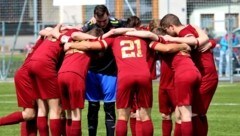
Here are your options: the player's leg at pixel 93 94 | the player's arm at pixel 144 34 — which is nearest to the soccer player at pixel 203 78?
the player's arm at pixel 144 34

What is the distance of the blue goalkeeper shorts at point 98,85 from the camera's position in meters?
12.2

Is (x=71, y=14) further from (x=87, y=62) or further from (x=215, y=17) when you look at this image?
(x=87, y=62)

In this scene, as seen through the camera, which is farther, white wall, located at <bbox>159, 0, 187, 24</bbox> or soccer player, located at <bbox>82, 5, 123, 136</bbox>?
white wall, located at <bbox>159, 0, 187, 24</bbox>

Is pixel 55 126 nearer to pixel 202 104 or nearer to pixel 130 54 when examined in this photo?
pixel 130 54

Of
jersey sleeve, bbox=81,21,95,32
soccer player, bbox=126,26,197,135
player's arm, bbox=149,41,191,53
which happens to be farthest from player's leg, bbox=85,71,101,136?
player's arm, bbox=149,41,191,53

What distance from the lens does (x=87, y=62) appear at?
37.1ft

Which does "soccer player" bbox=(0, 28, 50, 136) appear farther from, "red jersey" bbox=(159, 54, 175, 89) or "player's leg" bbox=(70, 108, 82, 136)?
"red jersey" bbox=(159, 54, 175, 89)

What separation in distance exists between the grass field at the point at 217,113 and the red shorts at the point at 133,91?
99.4 inches

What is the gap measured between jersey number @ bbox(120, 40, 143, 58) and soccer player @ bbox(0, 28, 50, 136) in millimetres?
1504

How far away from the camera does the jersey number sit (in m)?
11.0

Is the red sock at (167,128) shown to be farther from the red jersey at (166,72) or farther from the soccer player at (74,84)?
the soccer player at (74,84)

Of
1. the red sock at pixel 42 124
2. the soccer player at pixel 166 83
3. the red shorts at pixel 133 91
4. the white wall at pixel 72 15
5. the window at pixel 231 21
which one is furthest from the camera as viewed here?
the white wall at pixel 72 15

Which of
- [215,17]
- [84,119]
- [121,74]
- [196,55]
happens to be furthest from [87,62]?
[215,17]

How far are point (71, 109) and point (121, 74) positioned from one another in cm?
91
